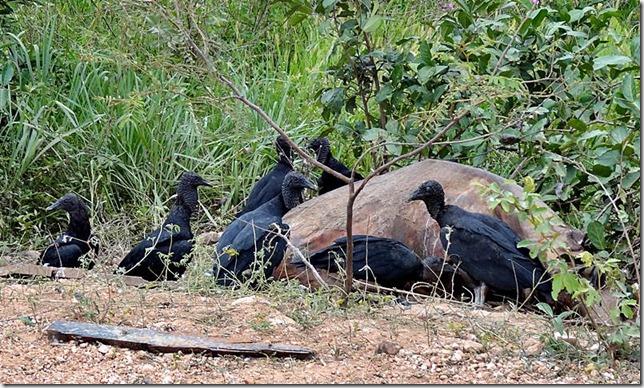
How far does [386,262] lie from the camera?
5.62 metres

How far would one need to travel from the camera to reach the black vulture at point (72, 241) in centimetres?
625

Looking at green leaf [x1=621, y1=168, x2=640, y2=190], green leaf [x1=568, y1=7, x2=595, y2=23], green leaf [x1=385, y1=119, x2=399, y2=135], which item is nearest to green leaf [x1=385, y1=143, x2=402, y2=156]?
green leaf [x1=385, y1=119, x2=399, y2=135]

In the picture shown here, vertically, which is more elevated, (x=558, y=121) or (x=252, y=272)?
(x=558, y=121)

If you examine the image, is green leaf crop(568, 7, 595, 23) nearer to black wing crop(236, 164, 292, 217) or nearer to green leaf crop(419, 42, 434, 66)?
green leaf crop(419, 42, 434, 66)

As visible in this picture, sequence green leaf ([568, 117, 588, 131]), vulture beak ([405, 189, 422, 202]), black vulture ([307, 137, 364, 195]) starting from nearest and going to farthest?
green leaf ([568, 117, 588, 131])
vulture beak ([405, 189, 422, 202])
black vulture ([307, 137, 364, 195])

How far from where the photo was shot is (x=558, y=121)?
5.89 metres

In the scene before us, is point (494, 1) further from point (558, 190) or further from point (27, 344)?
point (27, 344)

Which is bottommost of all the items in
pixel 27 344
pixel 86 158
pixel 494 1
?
pixel 86 158

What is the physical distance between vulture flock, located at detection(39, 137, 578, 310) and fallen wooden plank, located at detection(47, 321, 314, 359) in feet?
3.29

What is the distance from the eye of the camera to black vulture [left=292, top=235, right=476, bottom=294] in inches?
221

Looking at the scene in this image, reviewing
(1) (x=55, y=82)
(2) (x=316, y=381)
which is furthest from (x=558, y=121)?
(1) (x=55, y=82)

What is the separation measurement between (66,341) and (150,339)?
330 millimetres

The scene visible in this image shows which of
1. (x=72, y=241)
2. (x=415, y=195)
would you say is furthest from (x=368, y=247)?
(x=72, y=241)

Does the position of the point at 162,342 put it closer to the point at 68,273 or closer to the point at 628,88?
the point at 68,273
